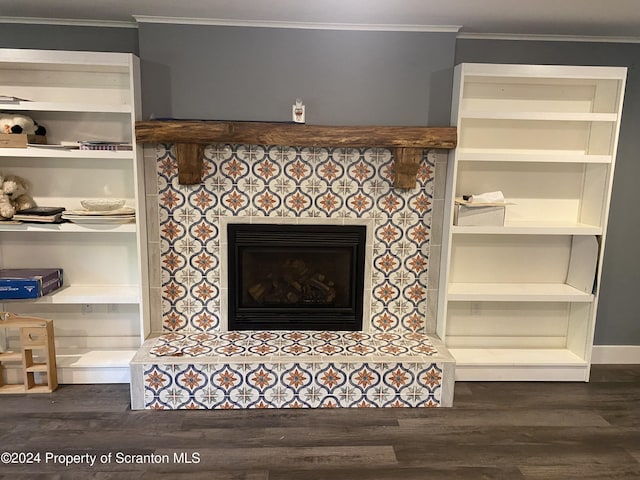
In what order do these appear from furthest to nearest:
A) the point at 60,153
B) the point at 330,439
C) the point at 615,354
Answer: the point at 615,354 → the point at 60,153 → the point at 330,439

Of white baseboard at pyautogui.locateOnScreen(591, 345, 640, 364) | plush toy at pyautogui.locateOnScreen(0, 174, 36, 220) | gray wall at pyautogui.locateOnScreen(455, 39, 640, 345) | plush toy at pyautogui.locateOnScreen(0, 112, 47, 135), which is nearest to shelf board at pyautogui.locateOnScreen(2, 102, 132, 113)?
plush toy at pyautogui.locateOnScreen(0, 112, 47, 135)

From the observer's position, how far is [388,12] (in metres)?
2.57

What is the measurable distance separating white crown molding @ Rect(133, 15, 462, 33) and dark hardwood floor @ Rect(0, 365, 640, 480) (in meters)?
2.15

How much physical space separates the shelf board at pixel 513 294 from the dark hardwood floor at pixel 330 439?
1.87 feet

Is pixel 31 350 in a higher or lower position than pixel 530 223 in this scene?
lower

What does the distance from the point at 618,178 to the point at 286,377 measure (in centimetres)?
247

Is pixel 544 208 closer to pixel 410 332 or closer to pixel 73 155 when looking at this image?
pixel 410 332

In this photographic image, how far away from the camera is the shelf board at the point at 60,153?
271 cm

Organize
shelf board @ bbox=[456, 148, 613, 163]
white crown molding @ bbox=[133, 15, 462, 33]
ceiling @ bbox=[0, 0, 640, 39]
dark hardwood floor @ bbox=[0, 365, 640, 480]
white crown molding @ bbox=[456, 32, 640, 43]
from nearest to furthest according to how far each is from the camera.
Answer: dark hardwood floor @ bbox=[0, 365, 640, 480], ceiling @ bbox=[0, 0, 640, 39], white crown molding @ bbox=[133, 15, 462, 33], shelf board @ bbox=[456, 148, 613, 163], white crown molding @ bbox=[456, 32, 640, 43]

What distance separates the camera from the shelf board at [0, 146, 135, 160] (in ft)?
8.87

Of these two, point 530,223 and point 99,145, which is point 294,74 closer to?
point 99,145

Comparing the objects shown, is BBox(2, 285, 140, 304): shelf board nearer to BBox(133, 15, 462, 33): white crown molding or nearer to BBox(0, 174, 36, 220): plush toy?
Answer: BBox(0, 174, 36, 220): plush toy

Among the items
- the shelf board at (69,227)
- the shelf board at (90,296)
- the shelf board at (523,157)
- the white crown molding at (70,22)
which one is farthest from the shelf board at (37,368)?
the shelf board at (523,157)

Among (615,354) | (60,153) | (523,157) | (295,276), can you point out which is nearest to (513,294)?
(523,157)
